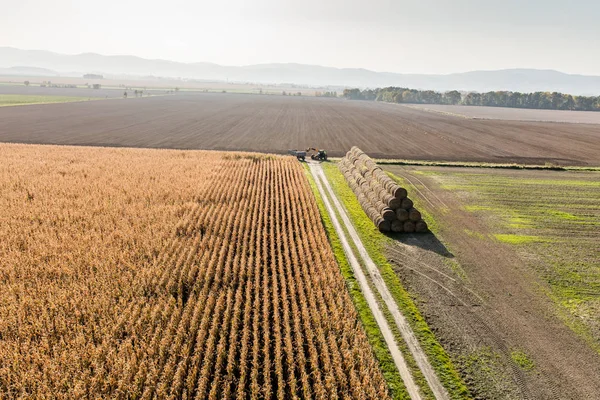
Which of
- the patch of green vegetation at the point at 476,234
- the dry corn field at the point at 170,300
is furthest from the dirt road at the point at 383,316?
the patch of green vegetation at the point at 476,234

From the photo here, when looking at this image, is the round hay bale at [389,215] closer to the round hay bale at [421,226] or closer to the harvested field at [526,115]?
the round hay bale at [421,226]

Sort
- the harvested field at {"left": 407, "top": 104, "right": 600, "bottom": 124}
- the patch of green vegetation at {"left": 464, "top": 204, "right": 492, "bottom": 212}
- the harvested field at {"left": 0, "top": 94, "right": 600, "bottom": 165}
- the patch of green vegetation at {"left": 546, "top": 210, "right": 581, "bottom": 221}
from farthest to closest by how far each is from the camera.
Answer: the harvested field at {"left": 407, "top": 104, "right": 600, "bottom": 124} → the harvested field at {"left": 0, "top": 94, "right": 600, "bottom": 165} → the patch of green vegetation at {"left": 464, "top": 204, "right": 492, "bottom": 212} → the patch of green vegetation at {"left": 546, "top": 210, "right": 581, "bottom": 221}

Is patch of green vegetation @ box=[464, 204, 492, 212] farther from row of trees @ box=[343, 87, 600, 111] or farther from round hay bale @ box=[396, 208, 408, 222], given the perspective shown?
row of trees @ box=[343, 87, 600, 111]

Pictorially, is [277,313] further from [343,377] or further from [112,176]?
[112,176]

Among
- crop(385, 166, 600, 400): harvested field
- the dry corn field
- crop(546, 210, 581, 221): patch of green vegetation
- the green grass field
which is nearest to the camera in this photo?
the dry corn field

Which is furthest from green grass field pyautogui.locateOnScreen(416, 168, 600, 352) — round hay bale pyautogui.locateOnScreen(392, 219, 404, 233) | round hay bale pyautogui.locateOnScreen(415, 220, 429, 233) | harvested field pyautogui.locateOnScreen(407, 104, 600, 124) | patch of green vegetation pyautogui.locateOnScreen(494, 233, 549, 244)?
harvested field pyautogui.locateOnScreen(407, 104, 600, 124)

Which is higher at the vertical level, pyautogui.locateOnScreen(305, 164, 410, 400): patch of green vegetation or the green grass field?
the green grass field

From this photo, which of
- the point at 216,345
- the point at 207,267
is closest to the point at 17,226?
the point at 207,267
